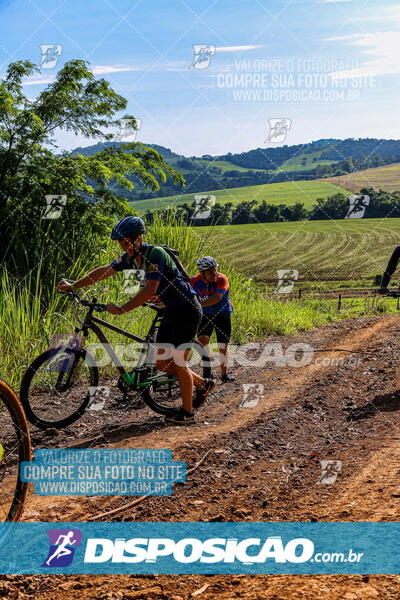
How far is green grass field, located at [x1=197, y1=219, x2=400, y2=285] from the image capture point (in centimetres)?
4895

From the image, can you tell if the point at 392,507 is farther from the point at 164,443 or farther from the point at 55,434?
the point at 55,434

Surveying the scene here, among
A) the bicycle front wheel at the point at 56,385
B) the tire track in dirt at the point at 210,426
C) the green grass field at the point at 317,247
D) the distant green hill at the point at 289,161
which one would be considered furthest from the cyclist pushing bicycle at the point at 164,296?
the distant green hill at the point at 289,161

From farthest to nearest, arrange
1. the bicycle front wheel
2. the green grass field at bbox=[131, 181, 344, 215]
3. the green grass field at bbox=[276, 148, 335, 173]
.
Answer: the green grass field at bbox=[276, 148, 335, 173], the green grass field at bbox=[131, 181, 344, 215], the bicycle front wheel

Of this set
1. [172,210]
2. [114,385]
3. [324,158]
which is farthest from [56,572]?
[324,158]

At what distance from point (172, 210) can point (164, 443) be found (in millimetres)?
7502

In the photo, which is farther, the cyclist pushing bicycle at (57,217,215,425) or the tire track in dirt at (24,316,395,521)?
the cyclist pushing bicycle at (57,217,215,425)

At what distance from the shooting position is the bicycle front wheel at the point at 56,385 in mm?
5199

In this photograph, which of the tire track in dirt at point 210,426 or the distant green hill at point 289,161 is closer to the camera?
the tire track in dirt at point 210,426

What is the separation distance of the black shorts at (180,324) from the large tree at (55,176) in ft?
12.8

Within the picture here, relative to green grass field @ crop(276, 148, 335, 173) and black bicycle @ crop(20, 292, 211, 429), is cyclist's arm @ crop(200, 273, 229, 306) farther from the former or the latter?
green grass field @ crop(276, 148, 335, 173)

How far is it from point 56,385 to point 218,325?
268 cm

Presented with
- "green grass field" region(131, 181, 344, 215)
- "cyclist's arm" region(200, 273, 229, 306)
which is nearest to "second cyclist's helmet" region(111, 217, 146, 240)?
"cyclist's arm" region(200, 273, 229, 306)

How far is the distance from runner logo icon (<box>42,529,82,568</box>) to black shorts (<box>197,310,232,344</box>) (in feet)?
12.8

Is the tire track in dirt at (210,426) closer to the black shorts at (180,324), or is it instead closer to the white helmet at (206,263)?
the black shorts at (180,324)
